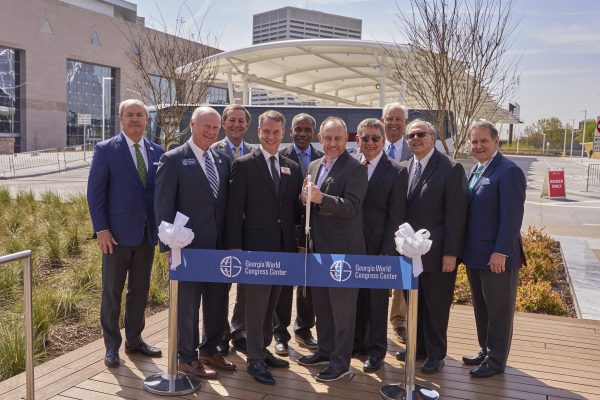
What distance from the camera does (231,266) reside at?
3627 millimetres

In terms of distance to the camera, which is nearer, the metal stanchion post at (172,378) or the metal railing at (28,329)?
the metal railing at (28,329)

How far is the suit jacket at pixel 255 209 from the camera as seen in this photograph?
4008mm

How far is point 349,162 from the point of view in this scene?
390 cm

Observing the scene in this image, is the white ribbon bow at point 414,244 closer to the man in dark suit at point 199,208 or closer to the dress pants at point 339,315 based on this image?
the dress pants at point 339,315

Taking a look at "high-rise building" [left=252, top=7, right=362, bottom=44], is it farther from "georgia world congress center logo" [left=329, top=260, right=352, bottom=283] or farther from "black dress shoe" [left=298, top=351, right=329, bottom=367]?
"georgia world congress center logo" [left=329, top=260, right=352, bottom=283]

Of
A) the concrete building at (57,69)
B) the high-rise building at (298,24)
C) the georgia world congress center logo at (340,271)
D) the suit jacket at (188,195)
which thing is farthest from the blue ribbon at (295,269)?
the high-rise building at (298,24)

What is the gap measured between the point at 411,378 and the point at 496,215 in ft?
4.60

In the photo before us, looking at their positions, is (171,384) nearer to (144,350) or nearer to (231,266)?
(144,350)

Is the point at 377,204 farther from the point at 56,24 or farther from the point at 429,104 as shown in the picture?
the point at 56,24

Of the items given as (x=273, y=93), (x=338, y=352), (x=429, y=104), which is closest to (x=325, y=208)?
(x=338, y=352)

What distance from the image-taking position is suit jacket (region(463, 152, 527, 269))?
397 centimetres

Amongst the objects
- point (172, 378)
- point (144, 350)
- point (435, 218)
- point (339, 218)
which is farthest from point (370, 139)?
point (144, 350)

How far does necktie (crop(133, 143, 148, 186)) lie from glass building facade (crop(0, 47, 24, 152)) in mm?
53465

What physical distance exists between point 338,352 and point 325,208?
1144 millimetres
